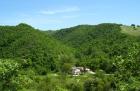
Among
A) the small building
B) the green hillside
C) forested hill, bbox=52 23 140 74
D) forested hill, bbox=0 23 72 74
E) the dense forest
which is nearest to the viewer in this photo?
the dense forest

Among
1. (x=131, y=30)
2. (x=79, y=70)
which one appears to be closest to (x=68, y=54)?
(x=79, y=70)

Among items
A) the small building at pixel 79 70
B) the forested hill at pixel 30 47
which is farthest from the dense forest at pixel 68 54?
the small building at pixel 79 70

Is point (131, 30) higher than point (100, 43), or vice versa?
point (131, 30)

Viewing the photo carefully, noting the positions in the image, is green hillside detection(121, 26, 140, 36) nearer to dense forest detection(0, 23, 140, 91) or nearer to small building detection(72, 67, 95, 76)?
dense forest detection(0, 23, 140, 91)

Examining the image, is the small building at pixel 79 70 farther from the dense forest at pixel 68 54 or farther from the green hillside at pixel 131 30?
the green hillside at pixel 131 30

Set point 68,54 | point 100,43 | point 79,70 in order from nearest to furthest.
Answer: point 79,70 < point 68,54 < point 100,43

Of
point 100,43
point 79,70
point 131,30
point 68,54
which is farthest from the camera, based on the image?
point 131,30

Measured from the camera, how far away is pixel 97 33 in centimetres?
17425

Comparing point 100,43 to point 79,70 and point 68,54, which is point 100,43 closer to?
point 68,54

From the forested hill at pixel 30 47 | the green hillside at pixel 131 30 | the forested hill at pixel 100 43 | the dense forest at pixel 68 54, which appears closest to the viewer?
the dense forest at pixel 68 54

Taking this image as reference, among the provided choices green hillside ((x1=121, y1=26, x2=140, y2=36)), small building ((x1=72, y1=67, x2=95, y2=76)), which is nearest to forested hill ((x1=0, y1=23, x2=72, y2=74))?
small building ((x1=72, y1=67, x2=95, y2=76))

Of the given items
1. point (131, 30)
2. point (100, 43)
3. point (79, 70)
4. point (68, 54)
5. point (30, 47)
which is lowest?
point (79, 70)

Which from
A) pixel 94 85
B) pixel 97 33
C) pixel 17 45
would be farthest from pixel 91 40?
pixel 94 85

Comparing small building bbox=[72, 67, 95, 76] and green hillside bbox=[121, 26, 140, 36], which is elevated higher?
green hillside bbox=[121, 26, 140, 36]
